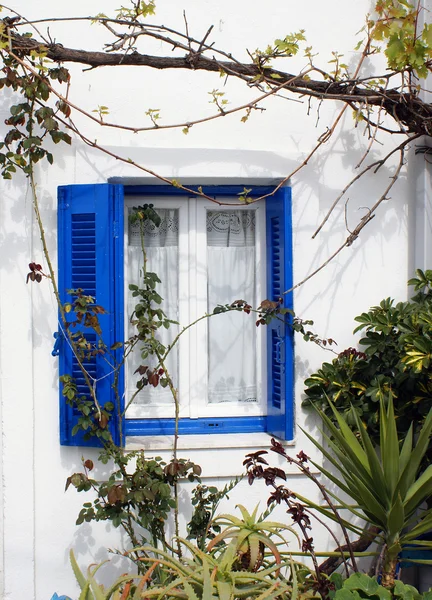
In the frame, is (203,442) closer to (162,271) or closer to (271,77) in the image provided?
(162,271)

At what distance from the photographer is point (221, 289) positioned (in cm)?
385

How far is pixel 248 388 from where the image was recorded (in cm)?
386


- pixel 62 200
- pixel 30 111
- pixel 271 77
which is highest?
pixel 271 77

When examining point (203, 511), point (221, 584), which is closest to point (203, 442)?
point (203, 511)

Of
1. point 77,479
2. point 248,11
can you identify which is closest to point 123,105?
point 248,11

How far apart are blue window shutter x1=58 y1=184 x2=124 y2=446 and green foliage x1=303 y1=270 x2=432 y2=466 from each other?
108cm

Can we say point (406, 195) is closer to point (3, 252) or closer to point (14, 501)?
point (3, 252)

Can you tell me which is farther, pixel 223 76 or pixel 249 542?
pixel 223 76

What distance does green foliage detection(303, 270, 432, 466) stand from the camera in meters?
3.22

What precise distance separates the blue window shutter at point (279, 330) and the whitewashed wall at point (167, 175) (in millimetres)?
86

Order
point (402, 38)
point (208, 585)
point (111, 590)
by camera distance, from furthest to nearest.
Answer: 1. point (402, 38)
2. point (111, 590)
3. point (208, 585)

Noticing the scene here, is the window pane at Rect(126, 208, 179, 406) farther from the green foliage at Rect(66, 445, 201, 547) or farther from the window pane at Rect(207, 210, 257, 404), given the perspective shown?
the green foliage at Rect(66, 445, 201, 547)

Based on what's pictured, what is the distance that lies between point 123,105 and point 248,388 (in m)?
1.71

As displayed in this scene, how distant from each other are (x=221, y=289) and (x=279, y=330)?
0.44m
